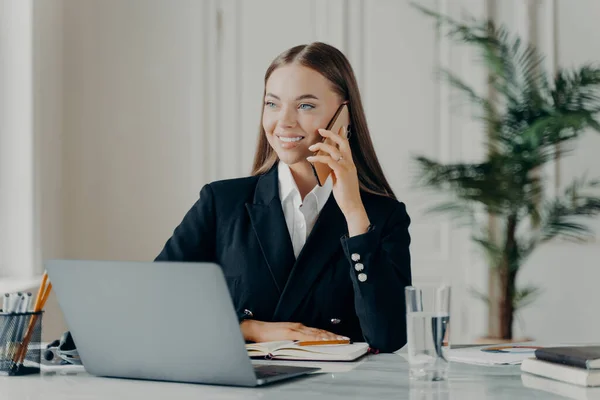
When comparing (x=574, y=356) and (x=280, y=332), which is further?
(x=280, y=332)

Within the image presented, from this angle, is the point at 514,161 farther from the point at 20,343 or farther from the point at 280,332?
the point at 20,343

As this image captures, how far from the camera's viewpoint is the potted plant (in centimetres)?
398

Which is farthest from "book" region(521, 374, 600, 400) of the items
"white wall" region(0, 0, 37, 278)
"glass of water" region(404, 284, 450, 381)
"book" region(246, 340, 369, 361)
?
"white wall" region(0, 0, 37, 278)

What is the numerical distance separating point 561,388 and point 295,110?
3.31 feet

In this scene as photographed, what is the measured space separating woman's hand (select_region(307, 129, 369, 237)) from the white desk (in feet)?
1.72

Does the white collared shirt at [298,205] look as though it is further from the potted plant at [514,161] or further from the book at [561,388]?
the potted plant at [514,161]

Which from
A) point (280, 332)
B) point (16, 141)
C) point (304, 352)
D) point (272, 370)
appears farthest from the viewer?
point (16, 141)

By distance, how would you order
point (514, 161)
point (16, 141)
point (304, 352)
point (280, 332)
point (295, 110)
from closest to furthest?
point (304, 352), point (280, 332), point (295, 110), point (16, 141), point (514, 161)

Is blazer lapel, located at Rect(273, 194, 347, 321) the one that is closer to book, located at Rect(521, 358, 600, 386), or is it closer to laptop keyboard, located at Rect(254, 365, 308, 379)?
laptop keyboard, located at Rect(254, 365, 308, 379)

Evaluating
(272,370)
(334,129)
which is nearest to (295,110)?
(334,129)

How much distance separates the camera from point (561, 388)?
1377 millimetres

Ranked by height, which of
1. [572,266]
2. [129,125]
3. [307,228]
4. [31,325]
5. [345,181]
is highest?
[129,125]

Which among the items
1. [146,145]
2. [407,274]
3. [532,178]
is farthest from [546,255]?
[407,274]

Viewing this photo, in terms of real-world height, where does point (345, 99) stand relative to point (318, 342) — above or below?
above
